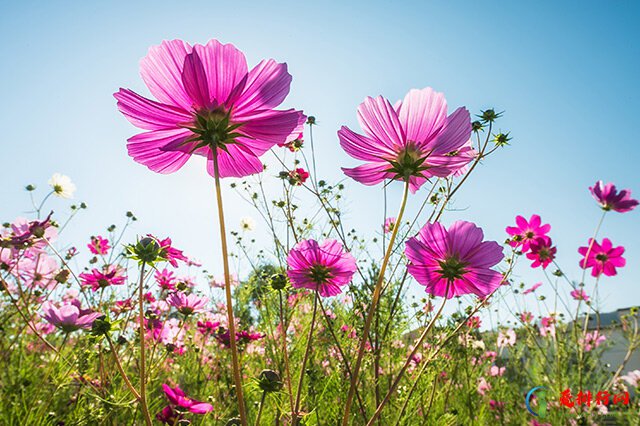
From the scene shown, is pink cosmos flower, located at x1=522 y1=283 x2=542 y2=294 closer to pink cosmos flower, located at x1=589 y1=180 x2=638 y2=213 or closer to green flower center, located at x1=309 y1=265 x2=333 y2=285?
pink cosmos flower, located at x1=589 y1=180 x2=638 y2=213

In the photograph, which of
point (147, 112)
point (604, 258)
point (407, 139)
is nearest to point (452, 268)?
point (407, 139)

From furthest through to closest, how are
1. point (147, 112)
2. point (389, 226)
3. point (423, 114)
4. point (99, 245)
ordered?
point (99, 245)
point (389, 226)
point (423, 114)
point (147, 112)

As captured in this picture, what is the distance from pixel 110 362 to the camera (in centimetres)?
150

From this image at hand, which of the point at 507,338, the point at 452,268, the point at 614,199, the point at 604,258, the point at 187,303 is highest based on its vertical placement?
the point at 614,199

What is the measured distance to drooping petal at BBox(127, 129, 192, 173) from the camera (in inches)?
20.6

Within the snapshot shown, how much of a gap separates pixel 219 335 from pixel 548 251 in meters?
1.49

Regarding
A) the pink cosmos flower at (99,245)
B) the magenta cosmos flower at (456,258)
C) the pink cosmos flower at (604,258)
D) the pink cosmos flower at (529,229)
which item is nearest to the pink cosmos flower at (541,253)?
the pink cosmos flower at (529,229)

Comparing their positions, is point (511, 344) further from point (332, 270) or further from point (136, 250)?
point (136, 250)

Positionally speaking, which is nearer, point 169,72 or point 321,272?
point 169,72

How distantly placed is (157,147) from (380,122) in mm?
332

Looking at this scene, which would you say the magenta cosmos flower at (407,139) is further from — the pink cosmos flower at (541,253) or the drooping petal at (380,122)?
the pink cosmos flower at (541,253)

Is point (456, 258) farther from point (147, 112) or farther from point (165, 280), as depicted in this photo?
point (165, 280)

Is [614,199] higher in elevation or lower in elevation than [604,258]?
higher

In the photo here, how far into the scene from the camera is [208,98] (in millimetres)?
504
